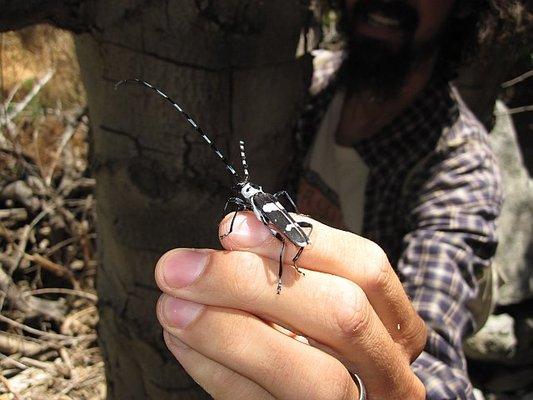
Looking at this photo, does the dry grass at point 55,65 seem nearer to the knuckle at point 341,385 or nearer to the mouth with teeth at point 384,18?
the mouth with teeth at point 384,18

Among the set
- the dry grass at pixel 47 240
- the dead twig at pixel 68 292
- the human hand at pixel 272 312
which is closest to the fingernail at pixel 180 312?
the human hand at pixel 272 312

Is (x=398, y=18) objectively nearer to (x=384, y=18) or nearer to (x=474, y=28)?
(x=384, y=18)

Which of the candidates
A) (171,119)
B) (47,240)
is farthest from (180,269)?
(47,240)

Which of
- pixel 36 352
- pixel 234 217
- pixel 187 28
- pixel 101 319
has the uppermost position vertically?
pixel 187 28

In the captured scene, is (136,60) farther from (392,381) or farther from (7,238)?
(7,238)

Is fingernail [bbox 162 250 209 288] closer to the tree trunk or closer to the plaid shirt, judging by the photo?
the tree trunk

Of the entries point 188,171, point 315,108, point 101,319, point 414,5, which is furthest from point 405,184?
point 101,319
